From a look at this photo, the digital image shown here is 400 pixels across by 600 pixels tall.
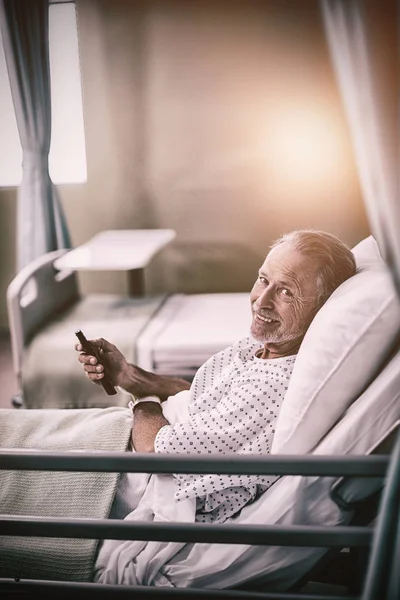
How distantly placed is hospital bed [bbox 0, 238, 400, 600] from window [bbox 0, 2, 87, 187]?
6.99 ft

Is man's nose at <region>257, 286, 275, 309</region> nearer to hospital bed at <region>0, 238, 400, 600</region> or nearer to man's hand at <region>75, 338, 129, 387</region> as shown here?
hospital bed at <region>0, 238, 400, 600</region>

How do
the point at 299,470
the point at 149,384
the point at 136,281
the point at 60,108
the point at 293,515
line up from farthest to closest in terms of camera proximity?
the point at 136,281
the point at 60,108
the point at 149,384
the point at 293,515
the point at 299,470

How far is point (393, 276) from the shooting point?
1305 mm

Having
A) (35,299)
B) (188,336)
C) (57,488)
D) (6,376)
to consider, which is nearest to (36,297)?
(35,299)

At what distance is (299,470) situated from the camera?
1.24 meters

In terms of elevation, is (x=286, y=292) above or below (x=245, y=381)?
above

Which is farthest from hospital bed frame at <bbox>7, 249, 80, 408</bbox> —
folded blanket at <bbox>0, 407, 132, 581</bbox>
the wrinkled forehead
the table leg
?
the wrinkled forehead

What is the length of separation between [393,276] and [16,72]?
220 centimetres

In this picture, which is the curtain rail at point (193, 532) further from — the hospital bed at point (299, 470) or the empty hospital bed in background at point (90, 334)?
the empty hospital bed in background at point (90, 334)

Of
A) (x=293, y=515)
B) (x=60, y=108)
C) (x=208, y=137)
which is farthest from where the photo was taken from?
(x=208, y=137)

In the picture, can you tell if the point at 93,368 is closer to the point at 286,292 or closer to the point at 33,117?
the point at 286,292

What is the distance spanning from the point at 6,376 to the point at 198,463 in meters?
2.30

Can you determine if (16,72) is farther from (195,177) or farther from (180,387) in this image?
(180,387)

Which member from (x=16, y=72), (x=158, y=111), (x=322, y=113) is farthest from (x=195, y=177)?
(x=16, y=72)
